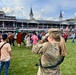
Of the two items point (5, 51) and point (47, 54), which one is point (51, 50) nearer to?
point (47, 54)

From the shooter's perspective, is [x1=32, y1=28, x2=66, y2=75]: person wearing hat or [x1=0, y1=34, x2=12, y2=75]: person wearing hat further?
[x1=0, y1=34, x2=12, y2=75]: person wearing hat

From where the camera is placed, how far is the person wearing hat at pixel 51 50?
379 centimetres

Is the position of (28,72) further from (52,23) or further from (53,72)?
(52,23)

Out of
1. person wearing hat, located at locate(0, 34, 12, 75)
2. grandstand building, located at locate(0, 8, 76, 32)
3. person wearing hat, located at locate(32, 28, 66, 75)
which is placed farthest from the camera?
grandstand building, located at locate(0, 8, 76, 32)

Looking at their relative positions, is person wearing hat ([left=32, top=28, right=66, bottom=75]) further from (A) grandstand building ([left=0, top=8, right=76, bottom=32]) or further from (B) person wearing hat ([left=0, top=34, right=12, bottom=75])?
(A) grandstand building ([left=0, top=8, right=76, bottom=32])

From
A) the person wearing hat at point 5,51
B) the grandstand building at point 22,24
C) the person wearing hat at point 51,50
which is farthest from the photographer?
the grandstand building at point 22,24

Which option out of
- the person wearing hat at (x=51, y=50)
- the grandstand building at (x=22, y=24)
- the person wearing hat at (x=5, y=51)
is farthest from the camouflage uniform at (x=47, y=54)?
the grandstand building at (x=22, y=24)

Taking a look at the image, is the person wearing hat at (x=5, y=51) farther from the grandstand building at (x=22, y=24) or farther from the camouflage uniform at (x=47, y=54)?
the grandstand building at (x=22, y=24)

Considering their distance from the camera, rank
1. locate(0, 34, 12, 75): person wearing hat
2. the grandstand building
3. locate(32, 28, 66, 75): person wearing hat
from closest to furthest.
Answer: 1. locate(32, 28, 66, 75): person wearing hat
2. locate(0, 34, 12, 75): person wearing hat
3. the grandstand building

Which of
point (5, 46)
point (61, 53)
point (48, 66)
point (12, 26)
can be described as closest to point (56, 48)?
point (61, 53)

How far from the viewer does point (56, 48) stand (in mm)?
3883

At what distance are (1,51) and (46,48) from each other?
2837 mm

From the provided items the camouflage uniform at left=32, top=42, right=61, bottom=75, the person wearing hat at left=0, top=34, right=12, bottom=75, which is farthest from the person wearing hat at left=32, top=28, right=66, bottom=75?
the person wearing hat at left=0, top=34, right=12, bottom=75

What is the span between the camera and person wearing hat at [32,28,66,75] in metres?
3.79
